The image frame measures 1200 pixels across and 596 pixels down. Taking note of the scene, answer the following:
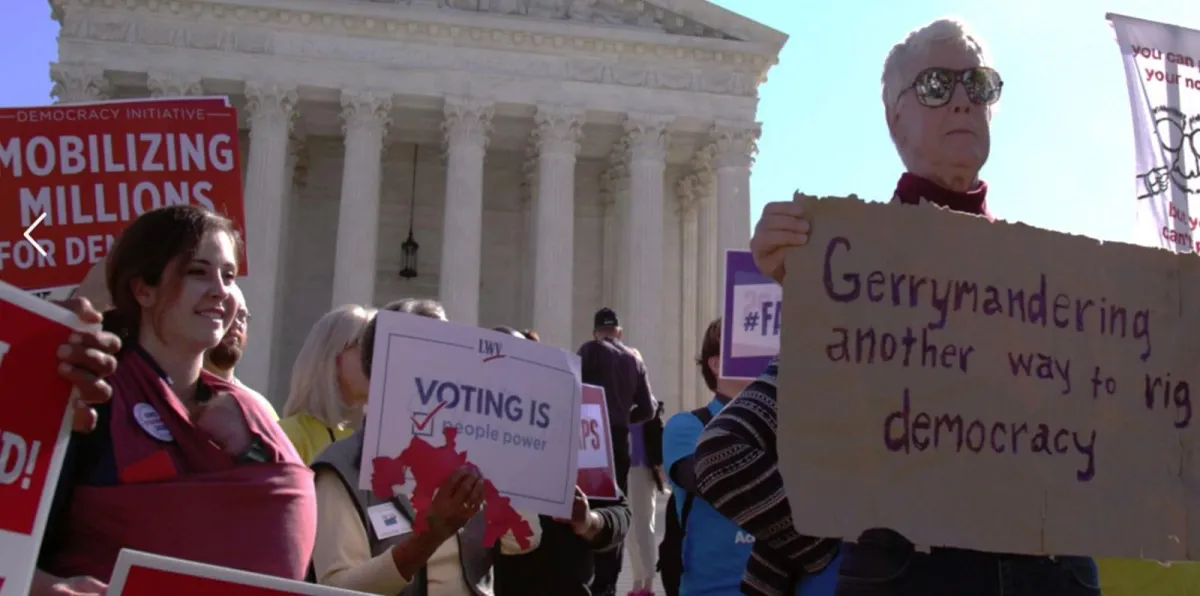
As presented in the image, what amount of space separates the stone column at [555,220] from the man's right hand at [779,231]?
22.2 metres

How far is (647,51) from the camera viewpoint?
86.1 feet

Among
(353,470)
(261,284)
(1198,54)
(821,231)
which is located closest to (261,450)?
(353,470)

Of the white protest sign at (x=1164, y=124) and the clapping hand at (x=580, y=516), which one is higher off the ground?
the white protest sign at (x=1164, y=124)

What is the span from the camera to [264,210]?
24.1 metres

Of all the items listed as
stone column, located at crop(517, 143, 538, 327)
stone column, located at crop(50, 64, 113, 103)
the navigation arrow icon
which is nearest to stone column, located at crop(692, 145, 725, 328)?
stone column, located at crop(517, 143, 538, 327)

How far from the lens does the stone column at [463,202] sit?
24562mm

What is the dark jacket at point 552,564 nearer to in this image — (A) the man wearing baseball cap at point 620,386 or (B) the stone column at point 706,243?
(A) the man wearing baseball cap at point 620,386

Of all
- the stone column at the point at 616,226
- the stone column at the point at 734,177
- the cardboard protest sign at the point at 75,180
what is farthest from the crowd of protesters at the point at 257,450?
the stone column at the point at 616,226

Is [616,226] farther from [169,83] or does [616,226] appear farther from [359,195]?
[169,83]

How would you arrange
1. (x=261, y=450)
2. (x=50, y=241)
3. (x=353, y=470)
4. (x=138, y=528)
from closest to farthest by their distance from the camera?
1. (x=138, y=528)
2. (x=261, y=450)
3. (x=353, y=470)
4. (x=50, y=241)

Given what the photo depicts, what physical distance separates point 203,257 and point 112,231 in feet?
9.22

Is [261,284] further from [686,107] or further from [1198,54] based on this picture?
[1198,54]

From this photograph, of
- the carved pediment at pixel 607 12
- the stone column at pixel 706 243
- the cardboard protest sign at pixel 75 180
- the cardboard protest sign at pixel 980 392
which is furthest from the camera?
the stone column at pixel 706 243

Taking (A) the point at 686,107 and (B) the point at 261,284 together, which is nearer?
(B) the point at 261,284
